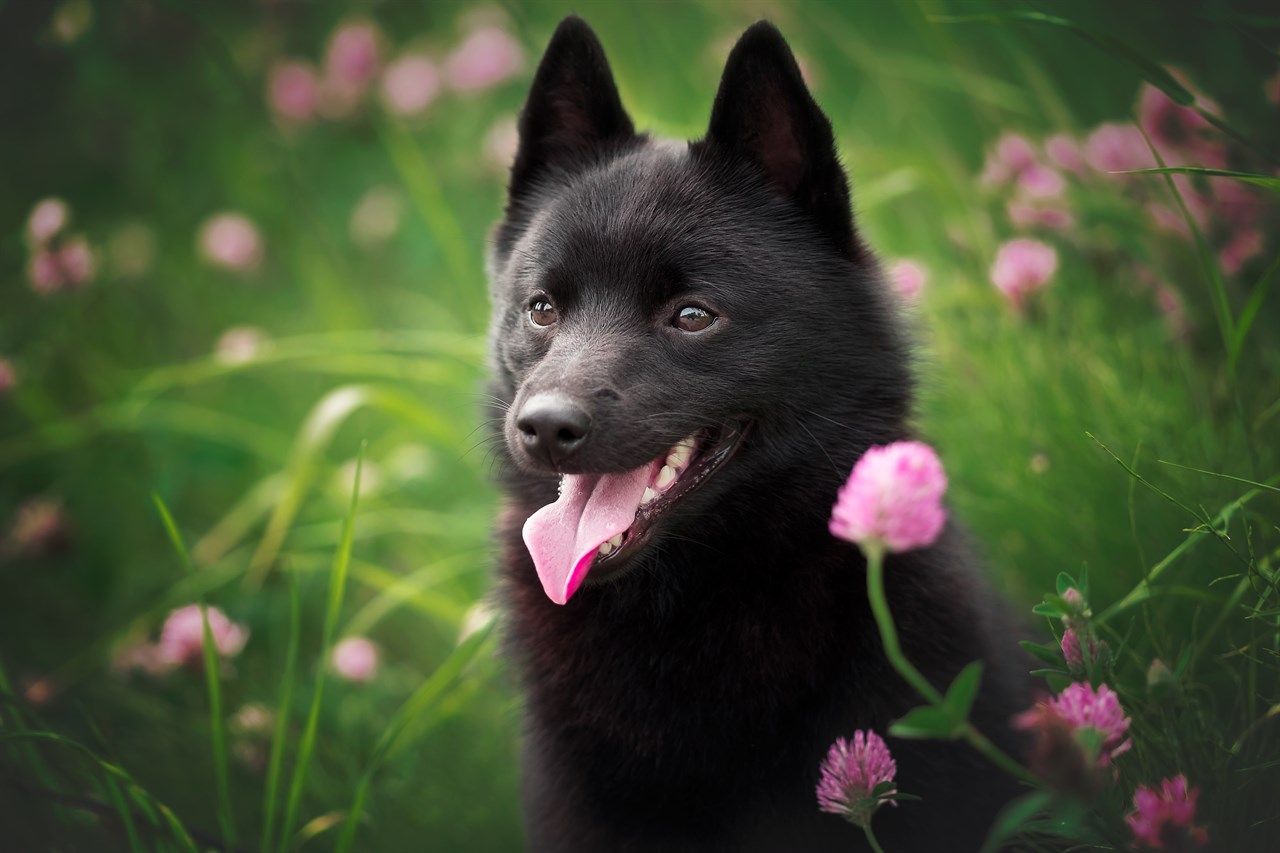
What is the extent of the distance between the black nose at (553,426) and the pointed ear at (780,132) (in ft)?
2.49

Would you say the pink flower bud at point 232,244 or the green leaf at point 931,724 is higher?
the green leaf at point 931,724

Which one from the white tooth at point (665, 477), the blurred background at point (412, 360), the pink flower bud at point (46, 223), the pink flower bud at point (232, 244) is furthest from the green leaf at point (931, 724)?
the pink flower bud at point (232, 244)

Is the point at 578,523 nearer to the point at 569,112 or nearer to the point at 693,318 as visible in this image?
the point at 693,318

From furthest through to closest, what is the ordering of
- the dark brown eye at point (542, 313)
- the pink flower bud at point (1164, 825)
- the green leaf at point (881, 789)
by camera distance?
the dark brown eye at point (542, 313), the green leaf at point (881, 789), the pink flower bud at point (1164, 825)

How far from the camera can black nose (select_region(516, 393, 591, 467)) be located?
1721mm

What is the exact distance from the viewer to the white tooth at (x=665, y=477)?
1948 mm

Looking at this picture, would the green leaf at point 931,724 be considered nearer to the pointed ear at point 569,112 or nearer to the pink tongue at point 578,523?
the pink tongue at point 578,523

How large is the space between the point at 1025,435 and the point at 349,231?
3.72 meters

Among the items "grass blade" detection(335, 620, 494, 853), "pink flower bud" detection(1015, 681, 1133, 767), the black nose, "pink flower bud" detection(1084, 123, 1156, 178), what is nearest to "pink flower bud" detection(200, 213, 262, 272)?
"grass blade" detection(335, 620, 494, 853)

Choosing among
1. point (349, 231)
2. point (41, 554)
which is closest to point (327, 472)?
point (41, 554)

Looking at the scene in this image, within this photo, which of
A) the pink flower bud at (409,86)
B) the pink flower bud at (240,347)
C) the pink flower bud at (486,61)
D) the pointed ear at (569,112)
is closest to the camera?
the pointed ear at (569,112)

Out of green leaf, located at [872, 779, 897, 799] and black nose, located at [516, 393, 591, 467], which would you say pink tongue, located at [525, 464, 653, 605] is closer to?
black nose, located at [516, 393, 591, 467]

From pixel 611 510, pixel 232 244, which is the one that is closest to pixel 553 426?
pixel 611 510

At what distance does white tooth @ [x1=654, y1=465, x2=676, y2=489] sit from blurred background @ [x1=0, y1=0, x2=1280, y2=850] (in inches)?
26.8
